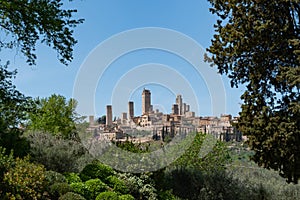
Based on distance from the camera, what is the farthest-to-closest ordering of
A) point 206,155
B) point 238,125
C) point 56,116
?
point 56,116 → point 206,155 → point 238,125

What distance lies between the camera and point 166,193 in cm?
1220

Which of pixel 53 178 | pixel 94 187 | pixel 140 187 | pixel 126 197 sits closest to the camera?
pixel 53 178

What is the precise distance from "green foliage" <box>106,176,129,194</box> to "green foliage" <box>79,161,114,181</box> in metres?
0.35

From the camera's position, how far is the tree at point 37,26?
1277cm

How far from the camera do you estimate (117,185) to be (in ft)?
38.3

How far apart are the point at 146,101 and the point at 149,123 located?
127cm

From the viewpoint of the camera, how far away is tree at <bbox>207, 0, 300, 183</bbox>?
1029 cm

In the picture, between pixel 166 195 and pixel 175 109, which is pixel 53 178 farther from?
pixel 175 109

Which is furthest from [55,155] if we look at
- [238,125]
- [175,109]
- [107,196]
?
[238,125]

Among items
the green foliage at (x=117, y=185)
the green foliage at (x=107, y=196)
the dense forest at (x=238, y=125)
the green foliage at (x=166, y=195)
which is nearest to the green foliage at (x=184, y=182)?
the dense forest at (x=238, y=125)

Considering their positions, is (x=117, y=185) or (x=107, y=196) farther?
(x=117, y=185)

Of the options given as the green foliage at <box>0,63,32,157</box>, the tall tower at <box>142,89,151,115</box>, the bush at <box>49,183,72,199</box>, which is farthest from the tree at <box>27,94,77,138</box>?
the bush at <box>49,183,72,199</box>

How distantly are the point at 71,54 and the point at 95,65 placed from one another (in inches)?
73.4

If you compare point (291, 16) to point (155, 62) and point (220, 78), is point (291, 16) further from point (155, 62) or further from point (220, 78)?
point (155, 62)
